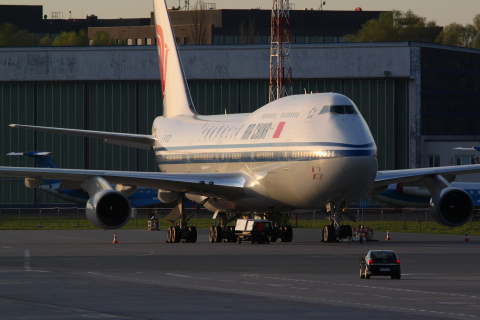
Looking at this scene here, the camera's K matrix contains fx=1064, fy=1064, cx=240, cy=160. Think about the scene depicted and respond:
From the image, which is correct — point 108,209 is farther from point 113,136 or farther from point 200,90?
point 200,90

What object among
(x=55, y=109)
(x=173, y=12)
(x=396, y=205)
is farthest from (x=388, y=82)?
(x=173, y=12)

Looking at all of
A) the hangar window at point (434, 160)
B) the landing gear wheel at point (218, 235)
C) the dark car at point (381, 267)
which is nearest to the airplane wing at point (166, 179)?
the landing gear wheel at point (218, 235)

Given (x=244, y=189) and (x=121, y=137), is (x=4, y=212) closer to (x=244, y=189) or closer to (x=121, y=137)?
(x=121, y=137)

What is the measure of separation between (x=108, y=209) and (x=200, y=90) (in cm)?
4992

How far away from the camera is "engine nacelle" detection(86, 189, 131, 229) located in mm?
44625

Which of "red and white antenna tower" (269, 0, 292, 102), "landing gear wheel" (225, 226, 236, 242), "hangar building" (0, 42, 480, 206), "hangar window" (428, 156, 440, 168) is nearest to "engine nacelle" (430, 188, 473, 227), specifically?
"landing gear wheel" (225, 226, 236, 242)

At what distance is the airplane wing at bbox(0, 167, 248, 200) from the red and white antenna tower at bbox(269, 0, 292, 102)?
3123 cm

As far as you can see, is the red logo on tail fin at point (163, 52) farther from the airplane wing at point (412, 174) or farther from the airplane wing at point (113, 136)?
the airplane wing at point (412, 174)

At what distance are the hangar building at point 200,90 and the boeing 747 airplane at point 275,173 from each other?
36.8 meters

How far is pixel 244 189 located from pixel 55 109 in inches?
1941

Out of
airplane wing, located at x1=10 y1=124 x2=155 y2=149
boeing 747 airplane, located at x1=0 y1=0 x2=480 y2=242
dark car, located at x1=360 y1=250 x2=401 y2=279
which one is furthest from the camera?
airplane wing, located at x1=10 y1=124 x2=155 y2=149

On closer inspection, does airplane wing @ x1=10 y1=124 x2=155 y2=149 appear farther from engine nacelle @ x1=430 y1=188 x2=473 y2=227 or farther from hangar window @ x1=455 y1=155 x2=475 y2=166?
hangar window @ x1=455 y1=155 x2=475 y2=166

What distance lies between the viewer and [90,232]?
65.6 m

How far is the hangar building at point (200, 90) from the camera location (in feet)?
302
